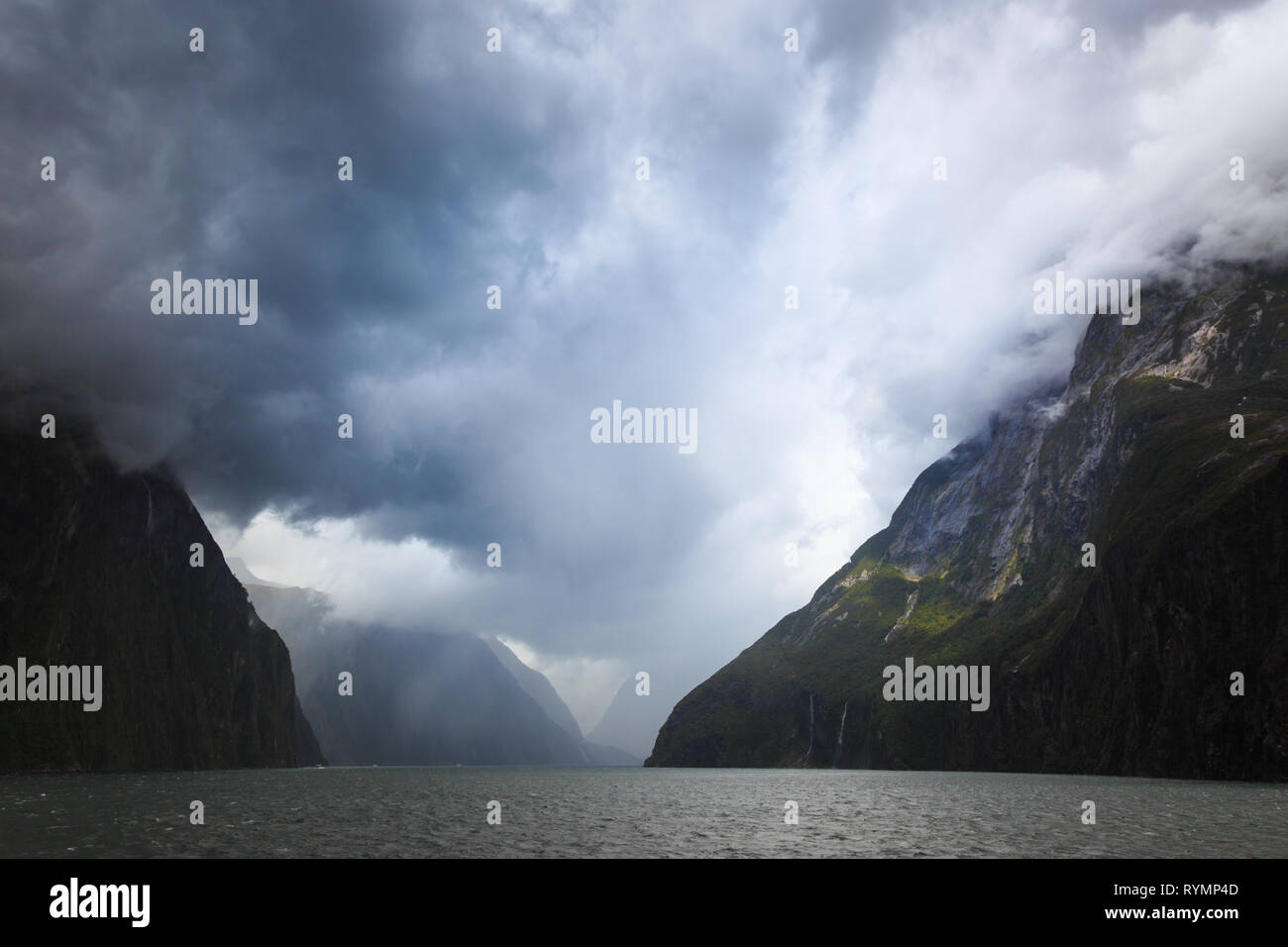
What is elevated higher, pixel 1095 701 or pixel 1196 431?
pixel 1196 431

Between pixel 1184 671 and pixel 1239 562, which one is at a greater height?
pixel 1239 562

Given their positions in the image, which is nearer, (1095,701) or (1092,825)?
(1092,825)

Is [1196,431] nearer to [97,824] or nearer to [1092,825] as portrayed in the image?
[1092,825]

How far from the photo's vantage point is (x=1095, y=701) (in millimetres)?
186625

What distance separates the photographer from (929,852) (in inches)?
1858
